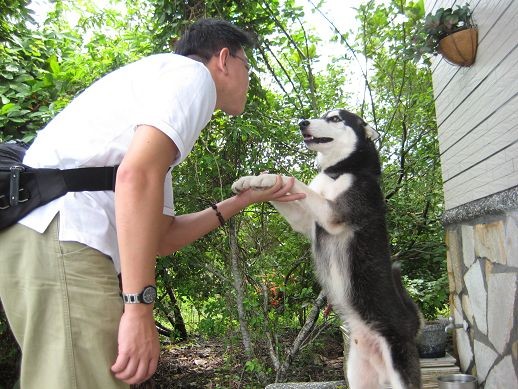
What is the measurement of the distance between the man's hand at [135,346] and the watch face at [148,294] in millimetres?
18

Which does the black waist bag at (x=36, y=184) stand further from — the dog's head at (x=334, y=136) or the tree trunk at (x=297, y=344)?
the tree trunk at (x=297, y=344)

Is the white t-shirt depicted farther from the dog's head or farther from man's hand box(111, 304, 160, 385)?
the dog's head

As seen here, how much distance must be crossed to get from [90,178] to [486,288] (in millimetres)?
2772

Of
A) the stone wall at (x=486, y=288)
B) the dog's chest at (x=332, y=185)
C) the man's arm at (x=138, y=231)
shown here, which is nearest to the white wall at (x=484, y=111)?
the stone wall at (x=486, y=288)

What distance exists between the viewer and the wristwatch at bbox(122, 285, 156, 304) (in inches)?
48.6

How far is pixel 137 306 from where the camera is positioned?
48.9 inches

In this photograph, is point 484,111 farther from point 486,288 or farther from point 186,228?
point 186,228

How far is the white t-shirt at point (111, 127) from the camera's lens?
1301mm

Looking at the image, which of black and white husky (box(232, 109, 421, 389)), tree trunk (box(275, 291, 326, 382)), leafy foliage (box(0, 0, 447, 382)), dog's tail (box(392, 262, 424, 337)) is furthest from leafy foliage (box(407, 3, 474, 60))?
tree trunk (box(275, 291, 326, 382))

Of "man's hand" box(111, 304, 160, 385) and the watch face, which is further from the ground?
the watch face

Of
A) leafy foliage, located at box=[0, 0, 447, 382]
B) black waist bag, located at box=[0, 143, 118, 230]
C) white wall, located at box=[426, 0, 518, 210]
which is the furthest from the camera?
leafy foliage, located at box=[0, 0, 447, 382]

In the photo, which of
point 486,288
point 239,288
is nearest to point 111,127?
point 486,288

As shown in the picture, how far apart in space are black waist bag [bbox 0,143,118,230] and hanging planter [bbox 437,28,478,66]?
2622mm

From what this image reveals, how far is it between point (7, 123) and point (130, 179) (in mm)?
2854
